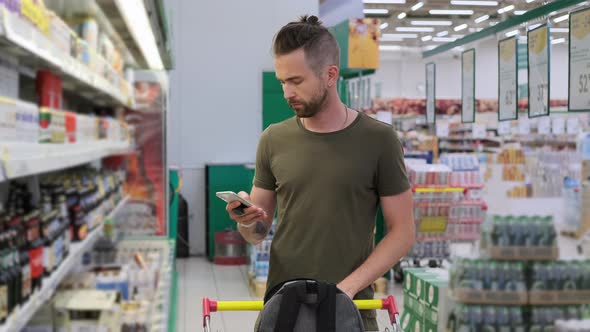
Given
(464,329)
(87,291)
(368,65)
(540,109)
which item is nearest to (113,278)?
(87,291)

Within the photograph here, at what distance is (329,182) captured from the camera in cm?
223

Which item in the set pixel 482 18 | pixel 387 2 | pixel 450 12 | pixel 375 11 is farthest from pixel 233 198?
pixel 482 18

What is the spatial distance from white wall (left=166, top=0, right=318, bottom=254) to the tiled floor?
4.50ft

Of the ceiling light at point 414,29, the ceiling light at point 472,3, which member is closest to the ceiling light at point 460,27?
the ceiling light at point 414,29

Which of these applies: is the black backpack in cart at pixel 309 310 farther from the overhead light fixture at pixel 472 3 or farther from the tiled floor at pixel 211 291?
the overhead light fixture at pixel 472 3

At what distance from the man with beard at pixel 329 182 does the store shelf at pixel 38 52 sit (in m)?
0.98

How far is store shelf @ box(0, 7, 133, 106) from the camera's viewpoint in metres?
2.53

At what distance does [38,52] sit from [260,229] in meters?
1.30

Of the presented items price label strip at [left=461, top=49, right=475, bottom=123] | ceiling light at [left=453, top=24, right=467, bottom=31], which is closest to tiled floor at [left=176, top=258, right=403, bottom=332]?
price label strip at [left=461, top=49, right=475, bottom=123]

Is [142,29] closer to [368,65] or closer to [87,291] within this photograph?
[87,291]

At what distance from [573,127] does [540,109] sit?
41.6 feet

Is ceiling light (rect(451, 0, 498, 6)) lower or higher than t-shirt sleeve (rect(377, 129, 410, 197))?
higher

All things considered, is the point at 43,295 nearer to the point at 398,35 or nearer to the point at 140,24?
the point at 140,24

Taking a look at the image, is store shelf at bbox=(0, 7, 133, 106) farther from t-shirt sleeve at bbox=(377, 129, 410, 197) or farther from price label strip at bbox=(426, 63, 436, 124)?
price label strip at bbox=(426, 63, 436, 124)
